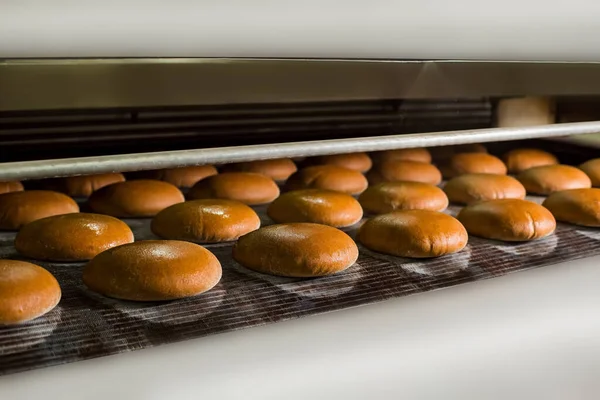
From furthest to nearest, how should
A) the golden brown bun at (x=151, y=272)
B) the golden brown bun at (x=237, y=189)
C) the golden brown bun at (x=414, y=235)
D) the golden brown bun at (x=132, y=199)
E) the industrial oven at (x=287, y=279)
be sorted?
the golden brown bun at (x=237, y=189) < the golden brown bun at (x=132, y=199) < the golden brown bun at (x=414, y=235) < the golden brown bun at (x=151, y=272) < the industrial oven at (x=287, y=279)

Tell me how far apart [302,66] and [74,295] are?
1.99 feet

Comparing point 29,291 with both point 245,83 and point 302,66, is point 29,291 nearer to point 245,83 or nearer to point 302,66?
point 245,83

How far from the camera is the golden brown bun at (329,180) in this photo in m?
1.74

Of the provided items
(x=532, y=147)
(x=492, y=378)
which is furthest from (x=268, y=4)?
(x=532, y=147)

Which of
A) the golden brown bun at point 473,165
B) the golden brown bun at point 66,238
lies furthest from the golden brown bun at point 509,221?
the golden brown bun at point 66,238

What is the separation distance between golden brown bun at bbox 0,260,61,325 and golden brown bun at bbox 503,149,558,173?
1478 mm

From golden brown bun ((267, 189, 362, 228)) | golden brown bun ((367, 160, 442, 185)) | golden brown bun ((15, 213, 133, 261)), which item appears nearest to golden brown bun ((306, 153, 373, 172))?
golden brown bun ((367, 160, 442, 185))

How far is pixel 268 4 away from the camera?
48.7 inches

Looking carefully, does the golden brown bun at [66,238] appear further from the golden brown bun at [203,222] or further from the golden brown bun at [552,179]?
the golden brown bun at [552,179]

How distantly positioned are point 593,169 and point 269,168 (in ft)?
3.06

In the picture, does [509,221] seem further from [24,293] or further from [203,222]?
[24,293]

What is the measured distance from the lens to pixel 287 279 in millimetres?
1174

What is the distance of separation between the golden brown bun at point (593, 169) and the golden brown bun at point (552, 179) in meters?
0.05

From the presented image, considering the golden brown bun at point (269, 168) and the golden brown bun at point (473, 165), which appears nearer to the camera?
the golden brown bun at point (269, 168)
